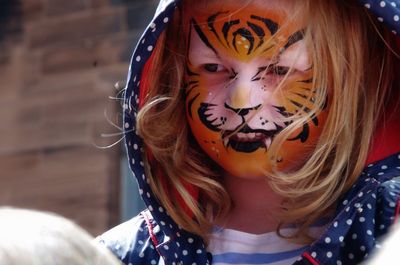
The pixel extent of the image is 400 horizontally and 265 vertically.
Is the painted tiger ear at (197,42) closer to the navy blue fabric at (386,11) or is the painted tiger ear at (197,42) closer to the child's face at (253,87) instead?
the child's face at (253,87)

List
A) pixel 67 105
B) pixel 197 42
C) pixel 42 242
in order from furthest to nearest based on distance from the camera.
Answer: pixel 67 105, pixel 197 42, pixel 42 242

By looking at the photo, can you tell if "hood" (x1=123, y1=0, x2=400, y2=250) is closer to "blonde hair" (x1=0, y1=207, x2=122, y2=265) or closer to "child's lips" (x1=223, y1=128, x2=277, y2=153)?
"child's lips" (x1=223, y1=128, x2=277, y2=153)

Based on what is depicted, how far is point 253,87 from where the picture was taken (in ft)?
5.53

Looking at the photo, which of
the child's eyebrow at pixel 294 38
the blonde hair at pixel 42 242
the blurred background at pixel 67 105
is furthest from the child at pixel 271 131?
the blurred background at pixel 67 105

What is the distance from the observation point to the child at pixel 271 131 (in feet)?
5.54

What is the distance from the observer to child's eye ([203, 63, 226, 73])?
5.72 feet

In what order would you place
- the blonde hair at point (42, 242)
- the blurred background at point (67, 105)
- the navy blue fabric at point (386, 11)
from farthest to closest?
the blurred background at point (67, 105) < the navy blue fabric at point (386, 11) < the blonde hair at point (42, 242)

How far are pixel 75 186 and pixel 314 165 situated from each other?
2.41 metres

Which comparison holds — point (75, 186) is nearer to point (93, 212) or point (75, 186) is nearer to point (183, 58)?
point (93, 212)

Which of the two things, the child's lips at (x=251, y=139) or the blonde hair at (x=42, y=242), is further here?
the child's lips at (x=251, y=139)

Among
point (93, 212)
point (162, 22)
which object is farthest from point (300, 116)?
point (93, 212)

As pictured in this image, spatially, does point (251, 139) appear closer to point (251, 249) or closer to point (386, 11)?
point (251, 249)

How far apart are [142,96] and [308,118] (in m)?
0.33

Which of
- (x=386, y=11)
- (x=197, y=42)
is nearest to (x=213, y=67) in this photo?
(x=197, y=42)
